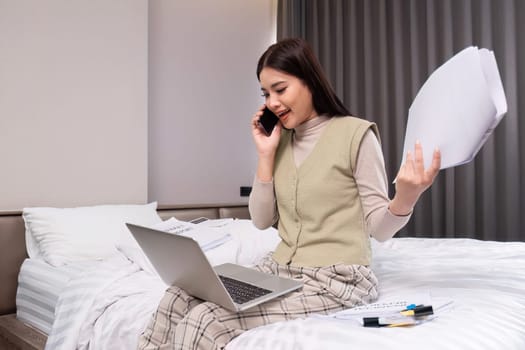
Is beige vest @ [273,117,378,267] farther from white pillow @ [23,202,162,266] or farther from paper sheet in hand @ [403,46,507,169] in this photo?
white pillow @ [23,202,162,266]

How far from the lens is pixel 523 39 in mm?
2736

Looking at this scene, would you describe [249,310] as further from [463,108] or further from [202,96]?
[202,96]

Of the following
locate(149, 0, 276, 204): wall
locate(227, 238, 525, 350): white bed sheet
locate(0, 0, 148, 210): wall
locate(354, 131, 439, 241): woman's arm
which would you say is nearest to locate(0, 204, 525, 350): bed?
locate(227, 238, 525, 350): white bed sheet

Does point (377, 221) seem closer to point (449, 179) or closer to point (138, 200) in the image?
point (138, 200)

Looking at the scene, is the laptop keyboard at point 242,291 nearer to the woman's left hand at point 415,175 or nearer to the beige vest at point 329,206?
the beige vest at point 329,206

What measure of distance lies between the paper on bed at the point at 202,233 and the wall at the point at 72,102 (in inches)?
27.3

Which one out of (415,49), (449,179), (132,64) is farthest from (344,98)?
(132,64)

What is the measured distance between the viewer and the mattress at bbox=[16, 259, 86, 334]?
1.75 m

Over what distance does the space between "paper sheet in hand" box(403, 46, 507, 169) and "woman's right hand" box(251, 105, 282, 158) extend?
400mm

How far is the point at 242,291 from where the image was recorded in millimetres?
1053

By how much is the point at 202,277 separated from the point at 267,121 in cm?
63

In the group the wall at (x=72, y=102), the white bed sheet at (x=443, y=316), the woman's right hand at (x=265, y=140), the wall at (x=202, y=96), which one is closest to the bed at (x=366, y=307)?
the white bed sheet at (x=443, y=316)

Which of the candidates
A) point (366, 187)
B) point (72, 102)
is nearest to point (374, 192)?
point (366, 187)

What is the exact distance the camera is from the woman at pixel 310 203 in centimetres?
101
